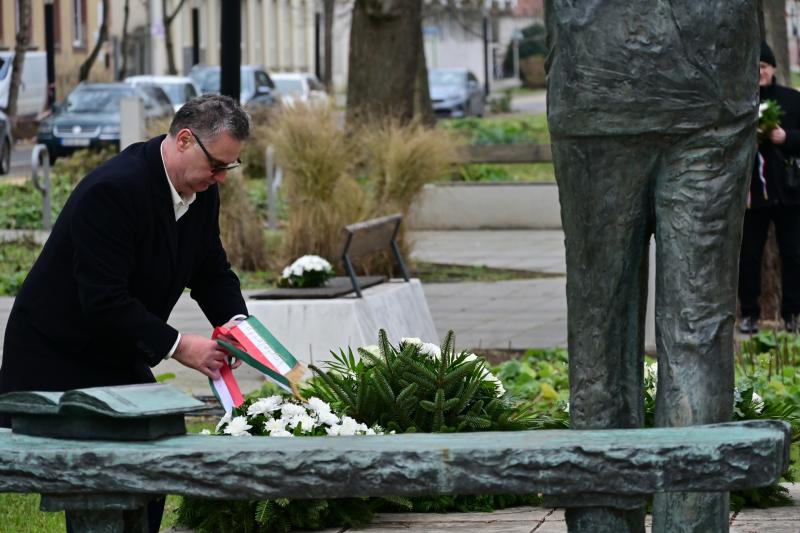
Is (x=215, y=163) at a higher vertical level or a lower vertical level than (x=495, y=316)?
higher

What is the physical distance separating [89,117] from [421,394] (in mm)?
25211

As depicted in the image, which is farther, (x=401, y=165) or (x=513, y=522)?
(x=401, y=165)

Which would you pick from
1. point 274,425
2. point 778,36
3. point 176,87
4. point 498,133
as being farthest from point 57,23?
point 274,425

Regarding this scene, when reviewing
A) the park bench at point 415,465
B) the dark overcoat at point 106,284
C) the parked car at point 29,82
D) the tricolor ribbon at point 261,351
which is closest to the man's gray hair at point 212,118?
the dark overcoat at point 106,284

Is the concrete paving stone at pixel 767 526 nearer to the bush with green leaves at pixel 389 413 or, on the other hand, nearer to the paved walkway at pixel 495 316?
the paved walkway at pixel 495 316

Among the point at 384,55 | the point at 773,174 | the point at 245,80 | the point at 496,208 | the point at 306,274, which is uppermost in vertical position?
the point at 384,55

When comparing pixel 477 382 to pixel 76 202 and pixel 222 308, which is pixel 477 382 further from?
pixel 76 202

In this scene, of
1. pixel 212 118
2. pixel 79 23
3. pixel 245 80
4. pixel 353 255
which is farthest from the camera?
pixel 79 23

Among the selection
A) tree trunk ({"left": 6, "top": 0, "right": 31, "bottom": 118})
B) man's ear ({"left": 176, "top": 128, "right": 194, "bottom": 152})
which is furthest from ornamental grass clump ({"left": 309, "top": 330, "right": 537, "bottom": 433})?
tree trunk ({"left": 6, "top": 0, "right": 31, "bottom": 118})

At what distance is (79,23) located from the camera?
5309 centimetres

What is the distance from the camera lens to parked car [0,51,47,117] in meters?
38.3

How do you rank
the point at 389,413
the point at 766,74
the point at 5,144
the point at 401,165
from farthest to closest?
the point at 5,144, the point at 401,165, the point at 766,74, the point at 389,413

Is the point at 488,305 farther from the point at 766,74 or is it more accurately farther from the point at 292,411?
the point at 292,411

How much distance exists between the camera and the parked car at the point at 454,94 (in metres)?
46.4
